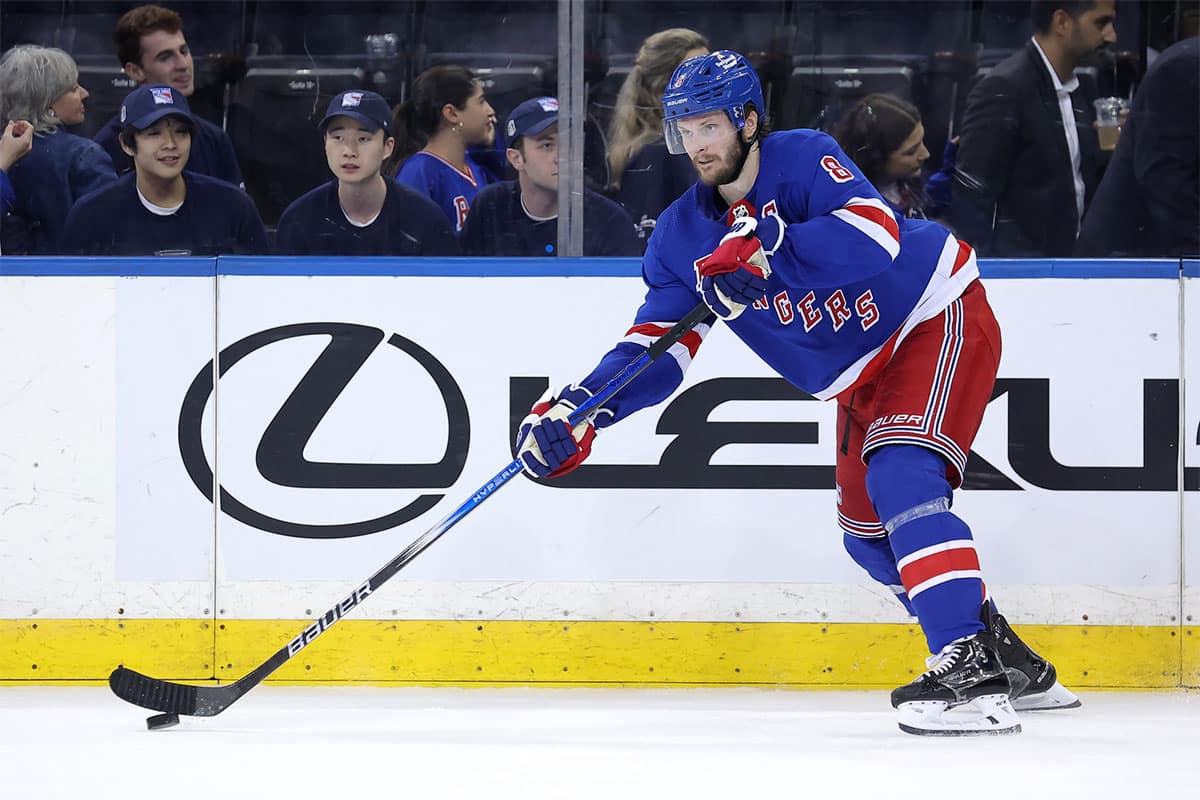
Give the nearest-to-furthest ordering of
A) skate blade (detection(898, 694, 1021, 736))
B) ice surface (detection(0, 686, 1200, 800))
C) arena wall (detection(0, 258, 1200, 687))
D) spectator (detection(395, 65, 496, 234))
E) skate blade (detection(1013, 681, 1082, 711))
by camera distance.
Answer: ice surface (detection(0, 686, 1200, 800)) → skate blade (detection(898, 694, 1021, 736)) → skate blade (detection(1013, 681, 1082, 711)) → arena wall (detection(0, 258, 1200, 687)) → spectator (detection(395, 65, 496, 234))

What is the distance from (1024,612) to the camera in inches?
125

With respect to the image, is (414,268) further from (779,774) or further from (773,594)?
(779,774)

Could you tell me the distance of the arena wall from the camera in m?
A: 3.18

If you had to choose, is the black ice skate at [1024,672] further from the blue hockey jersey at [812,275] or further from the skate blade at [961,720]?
the blue hockey jersey at [812,275]

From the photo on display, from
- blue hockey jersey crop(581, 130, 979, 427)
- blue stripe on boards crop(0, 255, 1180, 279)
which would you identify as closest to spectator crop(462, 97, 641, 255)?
blue stripe on boards crop(0, 255, 1180, 279)

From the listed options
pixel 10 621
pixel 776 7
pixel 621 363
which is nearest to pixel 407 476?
pixel 621 363

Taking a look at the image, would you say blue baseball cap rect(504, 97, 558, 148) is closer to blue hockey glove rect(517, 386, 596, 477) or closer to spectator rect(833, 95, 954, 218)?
spectator rect(833, 95, 954, 218)

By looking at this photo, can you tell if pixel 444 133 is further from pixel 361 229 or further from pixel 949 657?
pixel 949 657

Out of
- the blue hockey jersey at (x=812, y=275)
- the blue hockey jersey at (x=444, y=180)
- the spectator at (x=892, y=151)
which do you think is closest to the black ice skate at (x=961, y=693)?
the blue hockey jersey at (x=812, y=275)

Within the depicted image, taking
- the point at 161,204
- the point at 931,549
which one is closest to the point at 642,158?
the point at 161,204

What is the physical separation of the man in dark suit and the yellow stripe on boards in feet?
3.07

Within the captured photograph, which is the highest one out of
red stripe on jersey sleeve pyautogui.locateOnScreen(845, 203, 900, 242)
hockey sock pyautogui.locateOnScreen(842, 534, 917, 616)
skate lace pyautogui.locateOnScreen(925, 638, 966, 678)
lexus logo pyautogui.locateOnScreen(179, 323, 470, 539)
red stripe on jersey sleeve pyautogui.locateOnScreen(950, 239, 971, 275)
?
red stripe on jersey sleeve pyautogui.locateOnScreen(845, 203, 900, 242)

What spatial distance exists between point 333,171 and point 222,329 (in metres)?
0.48

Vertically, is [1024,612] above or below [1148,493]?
below
